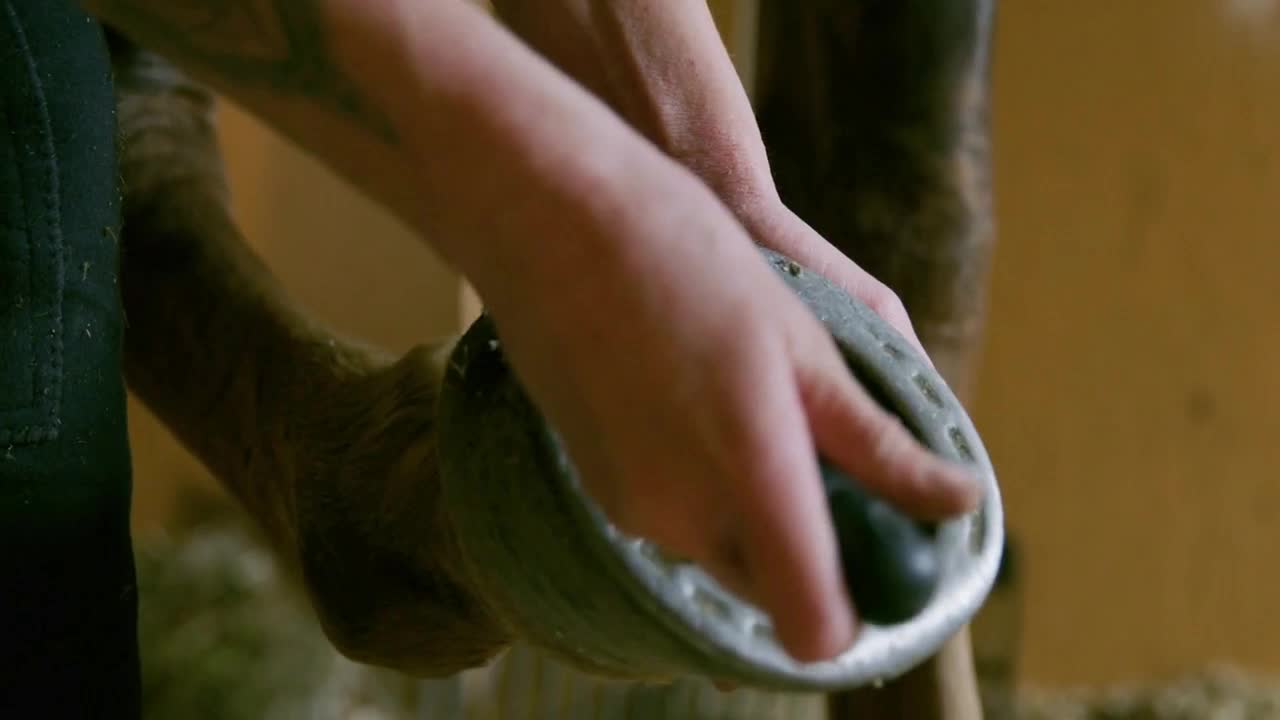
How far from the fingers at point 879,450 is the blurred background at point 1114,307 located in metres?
1.02

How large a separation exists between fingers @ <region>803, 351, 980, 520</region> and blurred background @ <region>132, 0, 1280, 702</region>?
102 centimetres

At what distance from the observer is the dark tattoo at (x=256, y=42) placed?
0.28m

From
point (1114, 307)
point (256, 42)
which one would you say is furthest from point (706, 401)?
point (1114, 307)

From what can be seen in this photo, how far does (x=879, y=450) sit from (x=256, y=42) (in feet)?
0.57

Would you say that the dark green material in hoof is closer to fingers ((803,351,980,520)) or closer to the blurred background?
fingers ((803,351,980,520))

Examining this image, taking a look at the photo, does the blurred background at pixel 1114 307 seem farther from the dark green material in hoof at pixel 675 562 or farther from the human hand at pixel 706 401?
the human hand at pixel 706 401

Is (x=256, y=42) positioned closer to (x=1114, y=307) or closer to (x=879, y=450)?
(x=879, y=450)

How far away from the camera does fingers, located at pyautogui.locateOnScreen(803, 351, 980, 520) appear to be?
257mm

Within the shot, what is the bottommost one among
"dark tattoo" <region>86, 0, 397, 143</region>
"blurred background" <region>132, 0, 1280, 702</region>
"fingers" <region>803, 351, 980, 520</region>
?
"blurred background" <region>132, 0, 1280, 702</region>

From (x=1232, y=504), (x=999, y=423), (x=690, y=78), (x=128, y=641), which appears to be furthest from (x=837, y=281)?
(x=1232, y=504)

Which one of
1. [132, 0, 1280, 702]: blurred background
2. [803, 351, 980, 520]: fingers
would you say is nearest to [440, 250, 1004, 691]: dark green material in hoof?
[803, 351, 980, 520]: fingers

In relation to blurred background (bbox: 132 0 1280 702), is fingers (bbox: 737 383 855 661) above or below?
above

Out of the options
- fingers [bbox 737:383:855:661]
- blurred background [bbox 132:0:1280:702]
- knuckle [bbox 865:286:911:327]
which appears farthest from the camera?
blurred background [bbox 132:0:1280:702]

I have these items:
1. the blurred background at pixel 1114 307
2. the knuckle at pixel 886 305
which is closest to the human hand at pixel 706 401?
the knuckle at pixel 886 305
